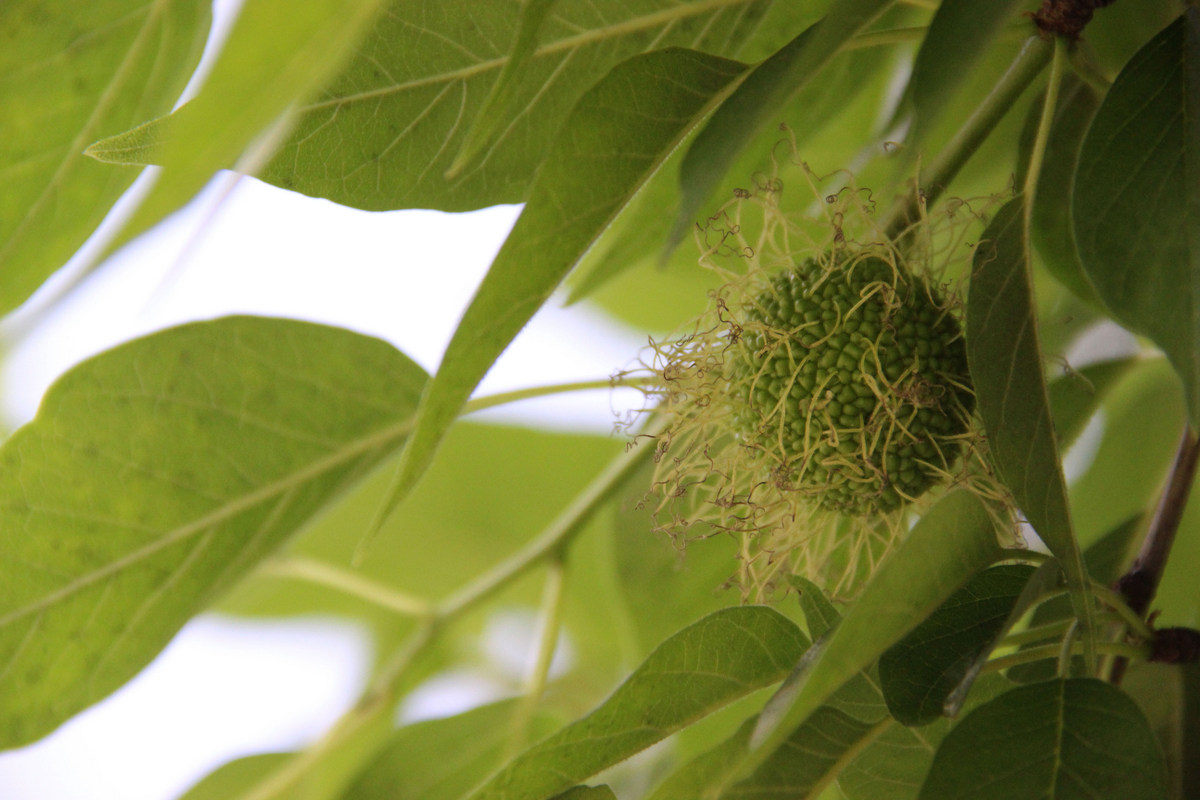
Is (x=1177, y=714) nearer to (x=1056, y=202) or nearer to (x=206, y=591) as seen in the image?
(x=1056, y=202)

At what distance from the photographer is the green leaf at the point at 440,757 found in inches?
30.3

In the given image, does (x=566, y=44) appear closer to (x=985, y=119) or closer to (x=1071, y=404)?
(x=985, y=119)

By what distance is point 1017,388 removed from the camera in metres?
0.41

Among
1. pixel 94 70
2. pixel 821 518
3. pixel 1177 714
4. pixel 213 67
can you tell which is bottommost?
pixel 1177 714

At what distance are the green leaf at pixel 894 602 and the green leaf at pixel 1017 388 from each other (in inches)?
1.1

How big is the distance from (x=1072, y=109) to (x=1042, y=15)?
0.12 meters

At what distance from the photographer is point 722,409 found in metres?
0.62

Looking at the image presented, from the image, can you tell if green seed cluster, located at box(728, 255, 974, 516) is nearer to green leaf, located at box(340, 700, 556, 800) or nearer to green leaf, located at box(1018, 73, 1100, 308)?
green leaf, located at box(1018, 73, 1100, 308)

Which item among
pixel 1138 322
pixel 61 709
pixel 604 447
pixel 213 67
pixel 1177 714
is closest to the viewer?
pixel 213 67

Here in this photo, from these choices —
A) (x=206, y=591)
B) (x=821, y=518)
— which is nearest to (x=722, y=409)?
(x=821, y=518)

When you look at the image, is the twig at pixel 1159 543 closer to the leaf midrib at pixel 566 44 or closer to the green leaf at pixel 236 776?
the leaf midrib at pixel 566 44

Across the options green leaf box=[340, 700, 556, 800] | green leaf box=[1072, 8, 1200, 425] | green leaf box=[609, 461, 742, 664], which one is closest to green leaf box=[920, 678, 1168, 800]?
green leaf box=[1072, 8, 1200, 425]

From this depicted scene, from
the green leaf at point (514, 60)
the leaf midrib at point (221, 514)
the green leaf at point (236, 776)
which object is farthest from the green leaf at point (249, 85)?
the green leaf at point (236, 776)

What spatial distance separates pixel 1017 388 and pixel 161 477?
1.63ft
